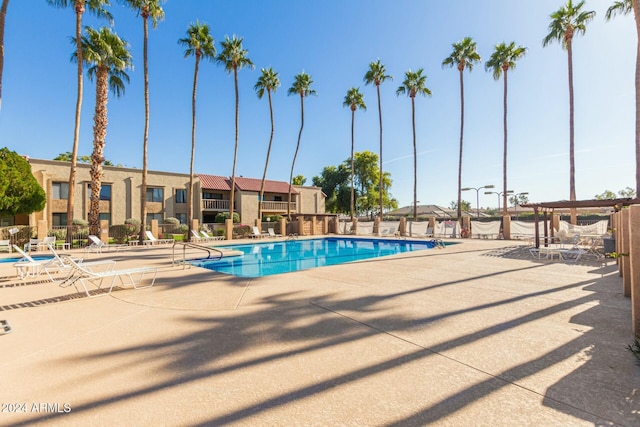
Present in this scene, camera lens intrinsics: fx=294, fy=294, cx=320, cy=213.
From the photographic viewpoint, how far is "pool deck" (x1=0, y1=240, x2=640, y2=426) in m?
2.23

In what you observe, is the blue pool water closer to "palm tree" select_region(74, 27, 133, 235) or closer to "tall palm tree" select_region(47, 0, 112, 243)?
"palm tree" select_region(74, 27, 133, 235)

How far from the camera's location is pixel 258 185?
33.1 meters

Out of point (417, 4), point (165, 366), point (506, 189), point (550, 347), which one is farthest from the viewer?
point (506, 189)

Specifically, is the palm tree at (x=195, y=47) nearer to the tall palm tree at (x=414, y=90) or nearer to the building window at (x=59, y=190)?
the building window at (x=59, y=190)

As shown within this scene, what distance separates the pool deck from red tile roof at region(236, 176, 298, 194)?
86.1ft

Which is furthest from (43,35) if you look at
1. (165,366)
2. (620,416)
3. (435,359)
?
(620,416)

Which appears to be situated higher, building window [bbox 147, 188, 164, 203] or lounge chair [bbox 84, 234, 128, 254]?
building window [bbox 147, 188, 164, 203]

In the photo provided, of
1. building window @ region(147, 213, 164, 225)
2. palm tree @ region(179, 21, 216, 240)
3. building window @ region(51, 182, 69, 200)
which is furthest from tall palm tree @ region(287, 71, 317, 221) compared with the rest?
building window @ region(51, 182, 69, 200)

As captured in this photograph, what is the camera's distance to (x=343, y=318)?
14.5ft

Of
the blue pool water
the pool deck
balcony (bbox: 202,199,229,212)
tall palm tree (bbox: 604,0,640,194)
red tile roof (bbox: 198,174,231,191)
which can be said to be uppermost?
tall palm tree (bbox: 604,0,640,194)

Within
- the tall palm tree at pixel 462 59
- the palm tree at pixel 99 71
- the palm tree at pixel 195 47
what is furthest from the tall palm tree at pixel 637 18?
the palm tree at pixel 99 71

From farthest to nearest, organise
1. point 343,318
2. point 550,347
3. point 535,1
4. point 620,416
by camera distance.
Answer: point 535,1 → point 343,318 → point 550,347 → point 620,416

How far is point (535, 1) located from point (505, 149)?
44.4 ft

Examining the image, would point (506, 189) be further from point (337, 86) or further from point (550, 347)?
point (550, 347)
